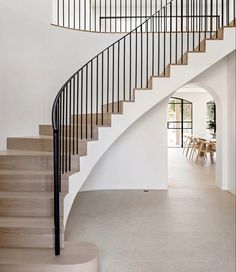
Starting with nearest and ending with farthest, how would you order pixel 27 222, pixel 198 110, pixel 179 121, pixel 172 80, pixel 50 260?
pixel 50 260, pixel 27 222, pixel 172 80, pixel 198 110, pixel 179 121

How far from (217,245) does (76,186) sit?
1796mm

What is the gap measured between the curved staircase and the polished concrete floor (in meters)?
0.67

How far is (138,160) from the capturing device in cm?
618

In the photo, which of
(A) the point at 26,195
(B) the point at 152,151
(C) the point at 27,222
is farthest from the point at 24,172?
(B) the point at 152,151

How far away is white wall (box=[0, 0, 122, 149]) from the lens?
484 cm

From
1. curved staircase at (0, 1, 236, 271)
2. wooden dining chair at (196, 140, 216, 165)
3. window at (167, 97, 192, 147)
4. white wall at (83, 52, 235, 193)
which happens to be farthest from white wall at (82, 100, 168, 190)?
window at (167, 97, 192, 147)

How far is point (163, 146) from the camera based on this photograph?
20.2 ft

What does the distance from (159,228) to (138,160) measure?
233cm

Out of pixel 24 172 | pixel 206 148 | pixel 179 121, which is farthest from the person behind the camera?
pixel 179 121

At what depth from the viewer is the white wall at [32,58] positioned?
4844 mm

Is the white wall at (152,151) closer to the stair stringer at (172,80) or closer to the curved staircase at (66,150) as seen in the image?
the curved staircase at (66,150)

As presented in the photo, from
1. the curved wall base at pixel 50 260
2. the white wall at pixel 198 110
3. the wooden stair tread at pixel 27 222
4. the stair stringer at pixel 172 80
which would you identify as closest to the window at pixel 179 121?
the white wall at pixel 198 110

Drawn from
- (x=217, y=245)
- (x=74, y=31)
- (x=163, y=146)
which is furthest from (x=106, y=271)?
(x=74, y=31)

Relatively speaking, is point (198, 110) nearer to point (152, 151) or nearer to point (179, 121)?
point (179, 121)
